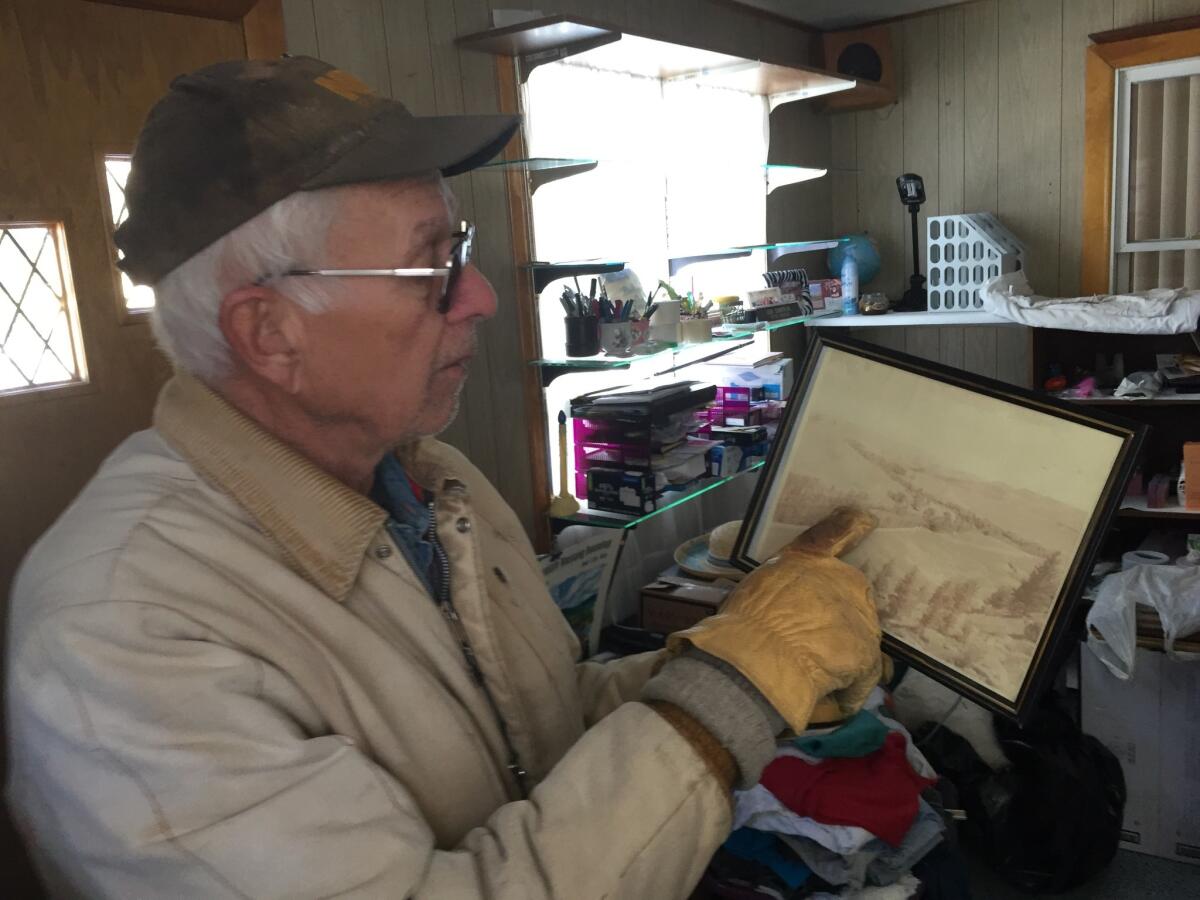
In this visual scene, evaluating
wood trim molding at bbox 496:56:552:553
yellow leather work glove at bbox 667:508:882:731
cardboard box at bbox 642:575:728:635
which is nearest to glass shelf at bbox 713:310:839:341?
wood trim molding at bbox 496:56:552:553

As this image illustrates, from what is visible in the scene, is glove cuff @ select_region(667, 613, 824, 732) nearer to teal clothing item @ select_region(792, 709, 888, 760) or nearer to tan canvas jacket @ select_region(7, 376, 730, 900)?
tan canvas jacket @ select_region(7, 376, 730, 900)

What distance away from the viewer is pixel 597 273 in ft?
7.30

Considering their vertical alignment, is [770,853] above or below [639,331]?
below

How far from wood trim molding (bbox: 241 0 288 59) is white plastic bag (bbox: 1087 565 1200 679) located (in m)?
2.32

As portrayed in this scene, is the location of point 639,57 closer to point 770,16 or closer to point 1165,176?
point 770,16

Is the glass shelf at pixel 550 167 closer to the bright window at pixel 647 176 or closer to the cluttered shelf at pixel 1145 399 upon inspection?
the bright window at pixel 647 176

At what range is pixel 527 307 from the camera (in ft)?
7.37

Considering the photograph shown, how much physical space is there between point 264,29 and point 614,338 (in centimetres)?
98

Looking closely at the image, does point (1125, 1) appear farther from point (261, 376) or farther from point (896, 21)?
point (261, 376)

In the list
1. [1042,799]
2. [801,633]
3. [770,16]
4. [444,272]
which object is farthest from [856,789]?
[770,16]

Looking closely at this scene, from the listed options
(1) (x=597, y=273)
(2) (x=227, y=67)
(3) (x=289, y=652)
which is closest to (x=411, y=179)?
(2) (x=227, y=67)

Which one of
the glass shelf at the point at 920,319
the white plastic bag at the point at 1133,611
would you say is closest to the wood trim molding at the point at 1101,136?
the glass shelf at the point at 920,319

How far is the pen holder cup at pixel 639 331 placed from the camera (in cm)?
222

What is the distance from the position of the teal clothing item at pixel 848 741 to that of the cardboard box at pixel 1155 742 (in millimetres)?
926
